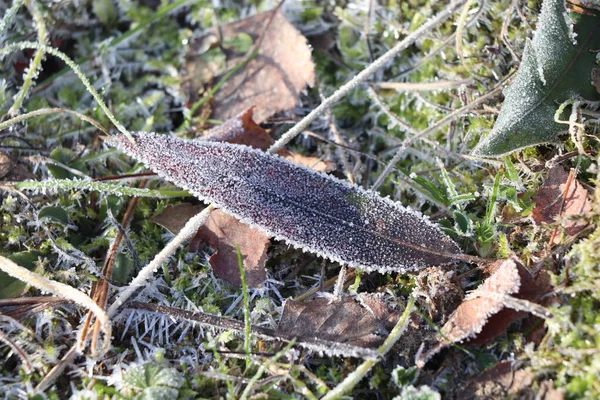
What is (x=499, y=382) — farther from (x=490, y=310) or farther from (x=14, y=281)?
(x=14, y=281)

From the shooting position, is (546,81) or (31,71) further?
(31,71)

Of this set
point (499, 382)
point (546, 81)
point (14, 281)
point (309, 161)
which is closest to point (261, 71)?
point (309, 161)

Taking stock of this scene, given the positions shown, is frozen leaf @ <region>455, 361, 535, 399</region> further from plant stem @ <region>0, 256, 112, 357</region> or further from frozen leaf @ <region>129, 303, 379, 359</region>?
plant stem @ <region>0, 256, 112, 357</region>

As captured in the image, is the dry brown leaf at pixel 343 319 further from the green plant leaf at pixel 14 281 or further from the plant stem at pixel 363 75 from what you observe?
the green plant leaf at pixel 14 281

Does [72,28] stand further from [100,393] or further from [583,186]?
[583,186]

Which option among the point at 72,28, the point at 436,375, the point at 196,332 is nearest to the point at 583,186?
the point at 436,375
